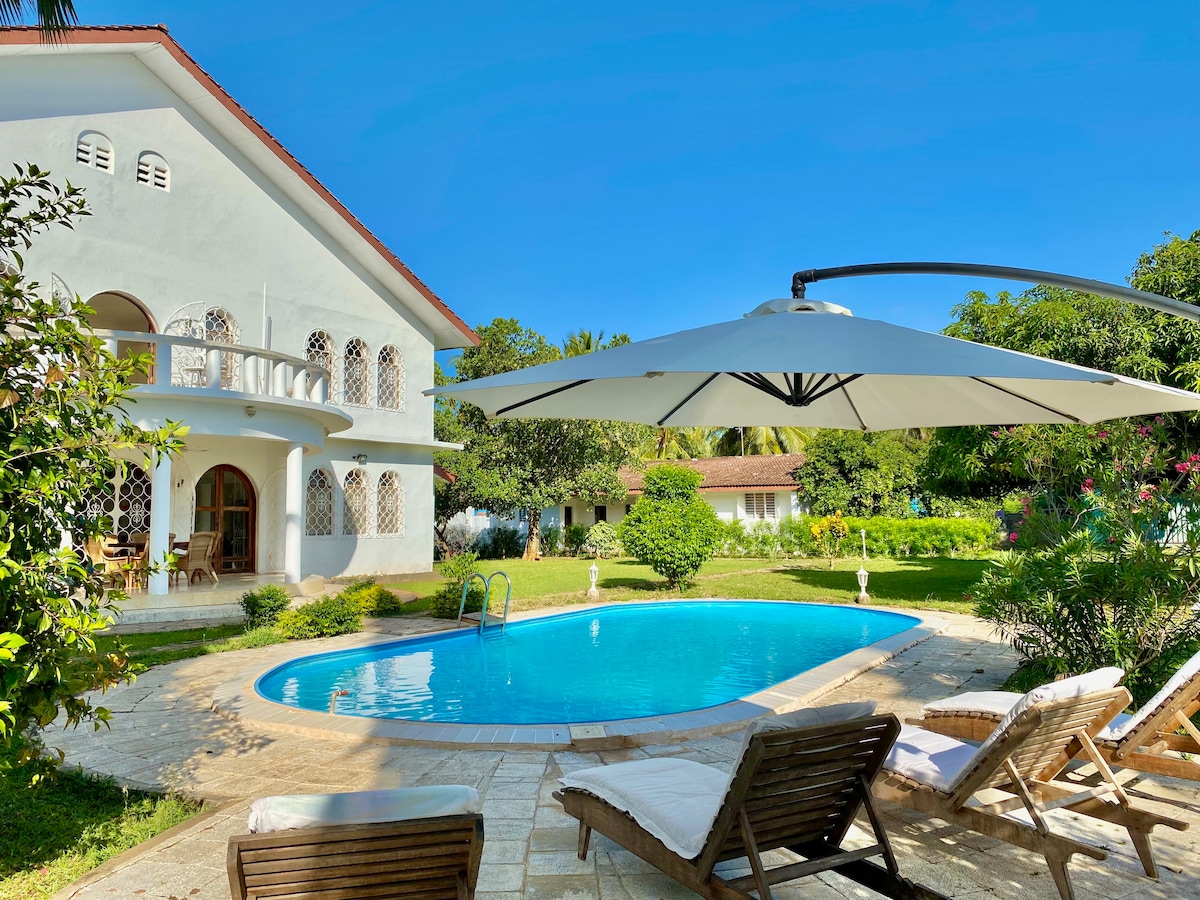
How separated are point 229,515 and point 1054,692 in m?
18.1

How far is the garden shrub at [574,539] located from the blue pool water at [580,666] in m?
16.6

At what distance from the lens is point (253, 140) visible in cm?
1717

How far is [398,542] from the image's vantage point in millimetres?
20156

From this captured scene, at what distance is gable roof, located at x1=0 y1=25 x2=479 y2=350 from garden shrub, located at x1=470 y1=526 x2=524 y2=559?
11500mm

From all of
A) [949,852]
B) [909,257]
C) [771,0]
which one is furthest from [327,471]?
[949,852]

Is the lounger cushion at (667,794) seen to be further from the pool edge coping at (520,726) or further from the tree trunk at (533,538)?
the tree trunk at (533,538)

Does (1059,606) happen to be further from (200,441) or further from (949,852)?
(200,441)

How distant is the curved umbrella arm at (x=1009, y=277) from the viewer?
14.8 ft

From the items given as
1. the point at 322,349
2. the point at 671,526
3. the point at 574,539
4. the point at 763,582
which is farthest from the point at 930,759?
the point at 574,539

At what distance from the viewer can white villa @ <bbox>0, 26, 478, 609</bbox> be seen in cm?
1429

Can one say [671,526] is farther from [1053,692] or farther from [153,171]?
[1053,692]

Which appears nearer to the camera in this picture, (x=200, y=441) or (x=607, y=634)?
(x=607, y=634)

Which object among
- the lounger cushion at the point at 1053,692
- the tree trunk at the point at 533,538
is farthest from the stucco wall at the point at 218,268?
the lounger cushion at the point at 1053,692

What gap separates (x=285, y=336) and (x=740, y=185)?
13.2 metres
